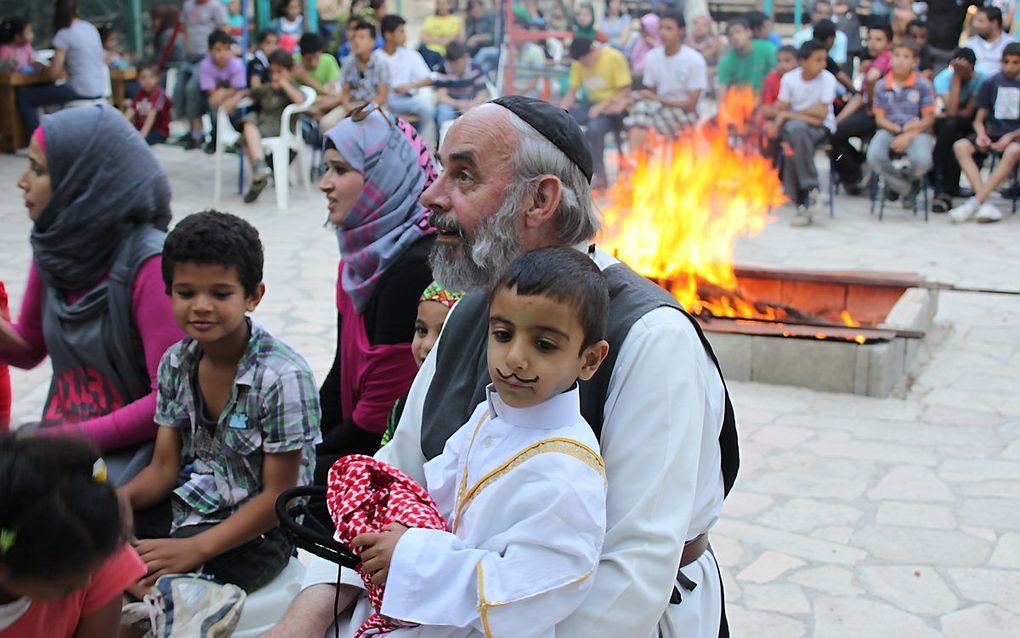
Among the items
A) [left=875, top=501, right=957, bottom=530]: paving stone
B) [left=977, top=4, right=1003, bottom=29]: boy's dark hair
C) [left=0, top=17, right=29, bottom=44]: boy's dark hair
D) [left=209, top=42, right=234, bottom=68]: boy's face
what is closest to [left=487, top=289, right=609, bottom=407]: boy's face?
[left=875, top=501, right=957, bottom=530]: paving stone

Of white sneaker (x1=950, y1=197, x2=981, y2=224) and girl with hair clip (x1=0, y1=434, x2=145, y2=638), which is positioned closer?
girl with hair clip (x1=0, y1=434, x2=145, y2=638)

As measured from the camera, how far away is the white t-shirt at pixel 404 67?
14.2m

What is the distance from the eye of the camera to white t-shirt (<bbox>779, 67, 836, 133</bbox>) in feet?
42.9

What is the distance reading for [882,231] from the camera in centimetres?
1211

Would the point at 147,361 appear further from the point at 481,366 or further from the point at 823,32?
the point at 823,32

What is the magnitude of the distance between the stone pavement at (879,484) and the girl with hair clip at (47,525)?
2659mm

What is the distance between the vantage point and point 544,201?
8.82ft

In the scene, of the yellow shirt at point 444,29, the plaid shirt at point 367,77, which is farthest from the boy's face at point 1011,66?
the yellow shirt at point 444,29

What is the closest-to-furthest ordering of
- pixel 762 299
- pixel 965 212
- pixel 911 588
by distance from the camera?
pixel 911 588
pixel 762 299
pixel 965 212

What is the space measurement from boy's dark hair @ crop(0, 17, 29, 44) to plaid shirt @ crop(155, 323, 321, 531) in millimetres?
14056

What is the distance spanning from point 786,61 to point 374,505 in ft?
41.7

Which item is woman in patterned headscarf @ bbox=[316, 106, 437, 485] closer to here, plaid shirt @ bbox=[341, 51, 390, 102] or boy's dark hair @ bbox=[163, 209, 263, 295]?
boy's dark hair @ bbox=[163, 209, 263, 295]

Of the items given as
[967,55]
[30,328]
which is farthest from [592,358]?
[967,55]

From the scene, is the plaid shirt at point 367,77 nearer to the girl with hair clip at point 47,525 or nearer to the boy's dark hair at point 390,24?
the boy's dark hair at point 390,24
